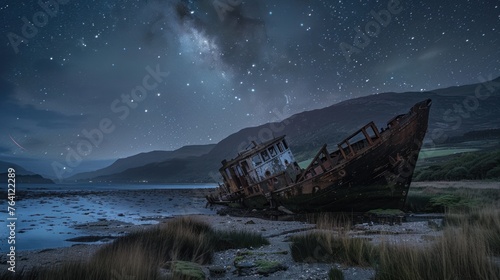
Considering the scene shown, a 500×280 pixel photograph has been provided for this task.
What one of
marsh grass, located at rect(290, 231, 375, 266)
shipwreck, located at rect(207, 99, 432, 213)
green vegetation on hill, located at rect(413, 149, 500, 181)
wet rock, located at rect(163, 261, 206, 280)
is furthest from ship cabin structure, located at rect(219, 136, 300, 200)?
green vegetation on hill, located at rect(413, 149, 500, 181)

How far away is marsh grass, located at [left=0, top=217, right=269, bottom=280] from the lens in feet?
14.6

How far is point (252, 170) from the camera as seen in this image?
22297 millimetres

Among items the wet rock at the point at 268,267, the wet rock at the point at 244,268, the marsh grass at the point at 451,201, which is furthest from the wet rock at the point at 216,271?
the marsh grass at the point at 451,201

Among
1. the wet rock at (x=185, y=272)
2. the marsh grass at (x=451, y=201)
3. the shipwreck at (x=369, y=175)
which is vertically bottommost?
the marsh grass at (x=451, y=201)

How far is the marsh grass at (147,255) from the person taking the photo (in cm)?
446

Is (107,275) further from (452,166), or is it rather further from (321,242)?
(452,166)

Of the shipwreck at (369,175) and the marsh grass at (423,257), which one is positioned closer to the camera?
the marsh grass at (423,257)

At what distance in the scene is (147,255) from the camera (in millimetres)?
6219

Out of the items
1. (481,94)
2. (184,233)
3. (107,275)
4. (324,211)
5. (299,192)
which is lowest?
(481,94)

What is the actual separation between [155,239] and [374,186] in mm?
13112

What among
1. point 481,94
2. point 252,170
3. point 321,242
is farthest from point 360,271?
point 481,94

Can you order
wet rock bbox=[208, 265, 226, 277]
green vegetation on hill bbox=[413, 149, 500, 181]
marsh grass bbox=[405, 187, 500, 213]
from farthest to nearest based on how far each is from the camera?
green vegetation on hill bbox=[413, 149, 500, 181] → marsh grass bbox=[405, 187, 500, 213] → wet rock bbox=[208, 265, 226, 277]

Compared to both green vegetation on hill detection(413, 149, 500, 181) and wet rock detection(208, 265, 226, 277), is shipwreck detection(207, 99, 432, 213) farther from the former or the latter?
green vegetation on hill detection(413, 149, 500, 181)

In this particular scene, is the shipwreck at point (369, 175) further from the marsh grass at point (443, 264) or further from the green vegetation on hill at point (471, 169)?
the green vegetation on hill at point (471, 169)
